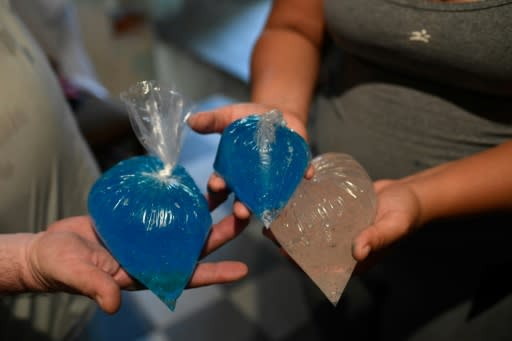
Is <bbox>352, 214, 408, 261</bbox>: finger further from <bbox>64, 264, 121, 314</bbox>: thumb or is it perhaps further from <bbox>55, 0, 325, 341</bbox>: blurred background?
<bbox>55, 0, 325, 341</bbox>: blurred background

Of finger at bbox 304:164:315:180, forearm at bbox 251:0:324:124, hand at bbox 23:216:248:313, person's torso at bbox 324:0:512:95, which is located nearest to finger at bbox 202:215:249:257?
hand at bbox 23:216:248:313

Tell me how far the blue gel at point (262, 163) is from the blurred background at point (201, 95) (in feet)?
1.43

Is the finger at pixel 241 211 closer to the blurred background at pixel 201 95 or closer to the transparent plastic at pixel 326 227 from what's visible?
the transparent plastic at pixel 326 227

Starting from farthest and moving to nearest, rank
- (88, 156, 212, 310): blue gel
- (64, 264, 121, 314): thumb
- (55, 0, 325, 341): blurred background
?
1. (55, 0, 325, 341): blurred background
2. (88, 156, 212, 310): blue gel
3. (64, 264, 121, 314): thumb

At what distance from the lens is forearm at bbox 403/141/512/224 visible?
572 millimetres

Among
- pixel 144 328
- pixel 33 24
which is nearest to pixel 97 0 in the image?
pixel 33 24

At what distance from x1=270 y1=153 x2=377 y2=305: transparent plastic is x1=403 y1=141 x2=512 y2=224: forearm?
0.26 ft

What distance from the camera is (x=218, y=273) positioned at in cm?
56

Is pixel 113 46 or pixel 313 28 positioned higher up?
pixel 313 28

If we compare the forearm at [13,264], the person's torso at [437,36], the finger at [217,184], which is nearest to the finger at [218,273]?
the finger at [217,184]

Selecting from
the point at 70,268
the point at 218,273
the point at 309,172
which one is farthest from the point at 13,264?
the point at 309,172

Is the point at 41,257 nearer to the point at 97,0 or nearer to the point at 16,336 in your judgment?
the point at 16,336

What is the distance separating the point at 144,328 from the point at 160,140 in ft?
1.89

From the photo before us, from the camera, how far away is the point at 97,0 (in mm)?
2057
